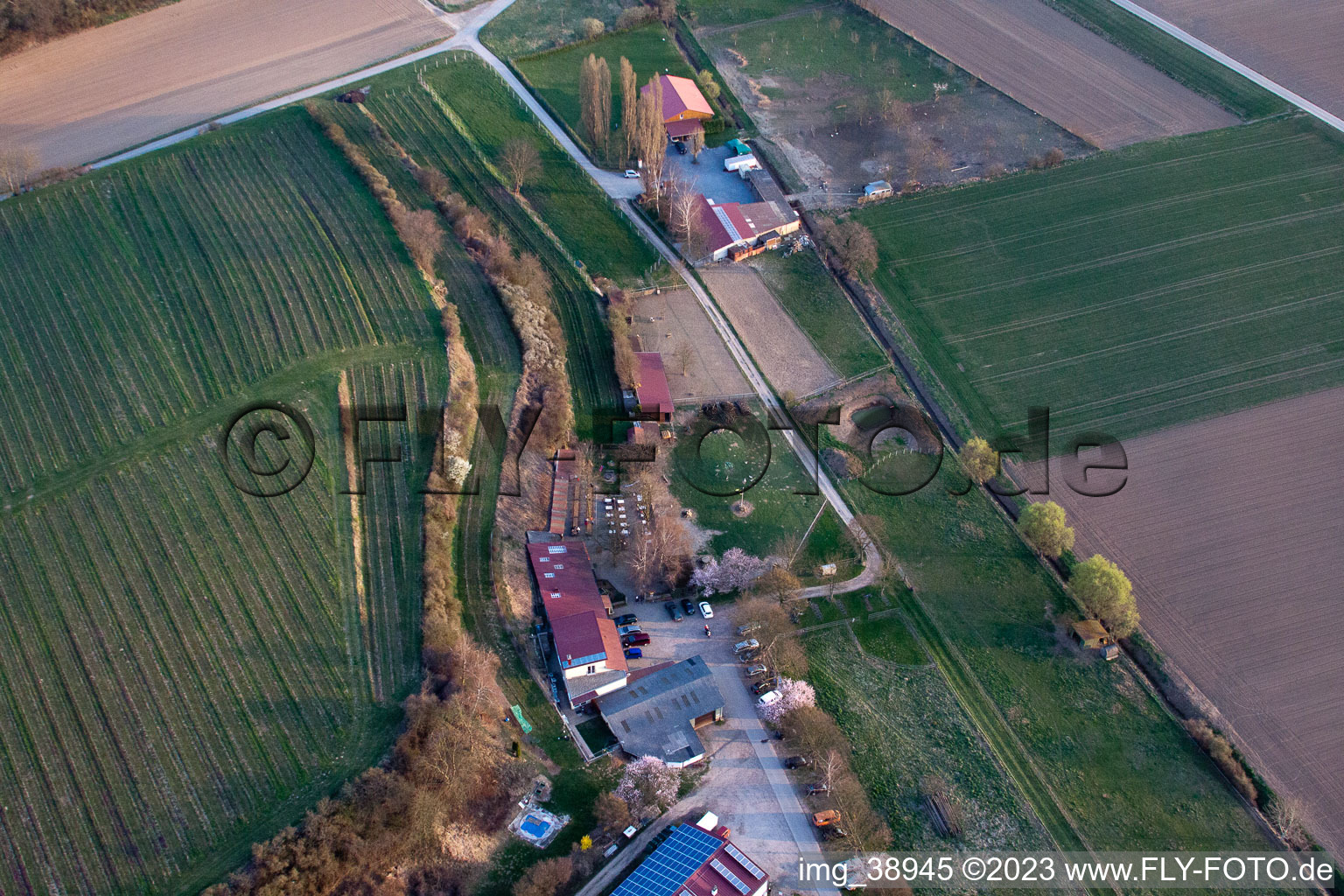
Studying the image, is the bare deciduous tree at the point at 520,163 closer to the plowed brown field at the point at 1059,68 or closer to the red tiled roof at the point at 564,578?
the red tiled roof at the point at 564,578

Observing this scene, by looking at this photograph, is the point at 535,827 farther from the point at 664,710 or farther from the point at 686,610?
the point at 686,610

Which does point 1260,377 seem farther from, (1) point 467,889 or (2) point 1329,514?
(1) point 467,889

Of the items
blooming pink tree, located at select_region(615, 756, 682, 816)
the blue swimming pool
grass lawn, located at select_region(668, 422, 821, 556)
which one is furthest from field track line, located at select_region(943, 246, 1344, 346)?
the blue swimming pool

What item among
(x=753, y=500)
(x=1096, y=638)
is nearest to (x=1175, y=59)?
(x=1096, y=638)

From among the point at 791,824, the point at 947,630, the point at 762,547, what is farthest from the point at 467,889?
the point at 947,630

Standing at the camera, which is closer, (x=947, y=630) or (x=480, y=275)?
(x=947, y=630)

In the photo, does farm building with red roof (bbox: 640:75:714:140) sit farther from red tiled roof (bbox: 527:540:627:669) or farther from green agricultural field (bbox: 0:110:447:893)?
red tiled roof (bbox: 527:540:627:669)
